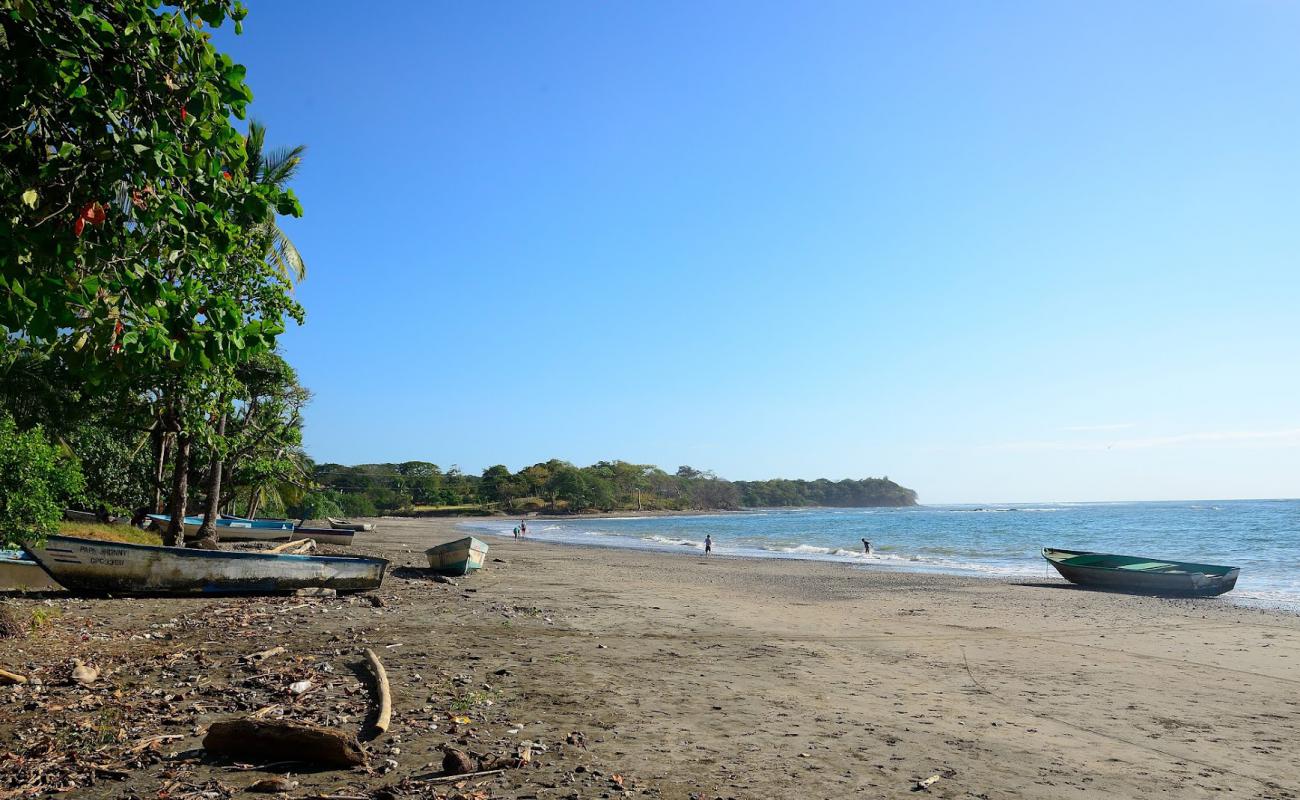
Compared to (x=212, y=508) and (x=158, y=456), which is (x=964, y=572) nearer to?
(x=212, y=508)

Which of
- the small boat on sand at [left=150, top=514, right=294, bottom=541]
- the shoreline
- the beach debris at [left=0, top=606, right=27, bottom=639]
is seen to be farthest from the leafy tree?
the small boat on sand at [left=150, top=514, right=294, bottom=541]

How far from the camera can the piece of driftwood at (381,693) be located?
606 centimetres

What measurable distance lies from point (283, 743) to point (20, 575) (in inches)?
456

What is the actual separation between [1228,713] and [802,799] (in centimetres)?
601

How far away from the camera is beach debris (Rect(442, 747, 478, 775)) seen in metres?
5.21

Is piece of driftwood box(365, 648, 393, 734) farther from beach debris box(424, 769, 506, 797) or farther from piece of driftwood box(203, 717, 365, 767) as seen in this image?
beach debris box(424, 769, 506, 797)

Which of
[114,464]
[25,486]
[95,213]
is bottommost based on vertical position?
[25,486]

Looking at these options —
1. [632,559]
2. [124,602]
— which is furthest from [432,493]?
[124,602]

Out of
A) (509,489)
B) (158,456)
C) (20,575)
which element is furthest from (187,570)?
(509,489)

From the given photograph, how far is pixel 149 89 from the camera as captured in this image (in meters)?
4.42

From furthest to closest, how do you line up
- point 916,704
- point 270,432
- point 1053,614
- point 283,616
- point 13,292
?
point 270,432 → point 1053,614 → point 283,616 → point 916,704 → point 13,292

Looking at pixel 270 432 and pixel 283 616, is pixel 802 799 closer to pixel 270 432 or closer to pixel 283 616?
pixel 283 616

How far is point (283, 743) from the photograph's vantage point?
526 cm

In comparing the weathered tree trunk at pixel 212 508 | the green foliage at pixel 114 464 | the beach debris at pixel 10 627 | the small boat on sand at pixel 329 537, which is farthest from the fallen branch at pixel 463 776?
the small boat on sand at pixel 329 537
